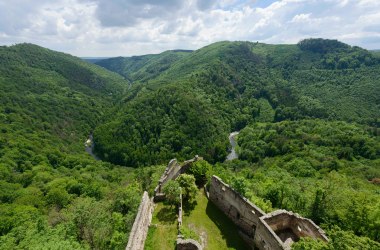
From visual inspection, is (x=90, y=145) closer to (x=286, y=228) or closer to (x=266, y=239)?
(x=286, y=228)

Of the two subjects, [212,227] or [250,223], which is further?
[212,227]

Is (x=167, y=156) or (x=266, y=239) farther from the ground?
(x=266, y=239)

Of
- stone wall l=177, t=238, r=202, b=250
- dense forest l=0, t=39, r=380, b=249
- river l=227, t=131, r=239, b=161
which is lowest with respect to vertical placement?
river l=227, t=131, r=239, b=161

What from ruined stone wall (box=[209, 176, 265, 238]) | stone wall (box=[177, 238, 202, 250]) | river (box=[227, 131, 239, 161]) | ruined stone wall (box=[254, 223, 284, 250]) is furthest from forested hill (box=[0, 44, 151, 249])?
river (box=[227, 131, 239, 161])

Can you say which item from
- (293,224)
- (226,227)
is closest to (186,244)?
(226,227)

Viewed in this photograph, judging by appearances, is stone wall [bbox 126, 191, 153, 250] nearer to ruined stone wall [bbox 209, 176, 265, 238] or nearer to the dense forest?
the dense forest

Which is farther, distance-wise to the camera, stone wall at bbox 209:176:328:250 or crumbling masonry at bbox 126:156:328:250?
stone wall at bbox 209:176:328:250

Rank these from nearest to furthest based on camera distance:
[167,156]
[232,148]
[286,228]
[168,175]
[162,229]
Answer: [162,229] < [286,228] < [168,175] < [167,156] < [232,148]

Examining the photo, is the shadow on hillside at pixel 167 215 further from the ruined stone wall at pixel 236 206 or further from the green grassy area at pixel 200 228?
the ruined stone wall at pixel 236 206
